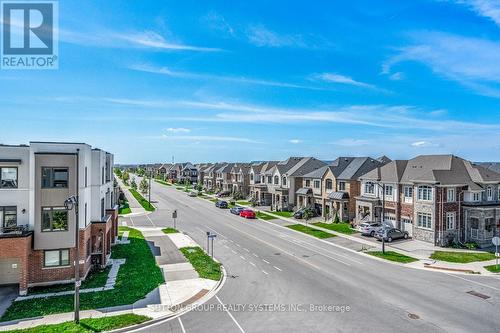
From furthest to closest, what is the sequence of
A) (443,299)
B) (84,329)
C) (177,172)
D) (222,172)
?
(177,172) < (222,172) < (443,299) < (84,329)

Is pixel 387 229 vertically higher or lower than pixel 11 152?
lower

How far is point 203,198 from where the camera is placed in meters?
79.2

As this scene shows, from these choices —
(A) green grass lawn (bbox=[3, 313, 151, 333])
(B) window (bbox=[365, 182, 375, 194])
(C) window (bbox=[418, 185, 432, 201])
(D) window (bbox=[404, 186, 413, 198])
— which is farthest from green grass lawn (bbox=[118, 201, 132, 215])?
(C) window (bbox=[418, 185, 432, 201])

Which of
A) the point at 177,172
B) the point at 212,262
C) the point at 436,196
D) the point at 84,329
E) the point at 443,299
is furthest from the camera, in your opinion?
the point at 177,172

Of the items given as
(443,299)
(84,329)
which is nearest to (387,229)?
(443,299)

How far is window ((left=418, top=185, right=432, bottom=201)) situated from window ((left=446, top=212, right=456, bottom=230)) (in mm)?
2387

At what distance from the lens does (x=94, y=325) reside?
15.1 metres

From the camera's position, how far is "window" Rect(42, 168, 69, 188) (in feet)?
68.0

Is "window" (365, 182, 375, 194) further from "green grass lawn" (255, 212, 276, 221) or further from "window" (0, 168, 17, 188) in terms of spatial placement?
"window" (0, 168, 17, 188)

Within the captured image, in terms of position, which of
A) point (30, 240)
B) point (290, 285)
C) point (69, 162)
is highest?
point (69, 162)

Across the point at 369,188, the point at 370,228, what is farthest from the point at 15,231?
the point at 369,188

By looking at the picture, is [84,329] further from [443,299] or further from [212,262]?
[443,299]

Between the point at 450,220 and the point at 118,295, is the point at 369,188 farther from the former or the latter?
the point at 118,295

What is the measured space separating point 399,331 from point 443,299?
5904mm
